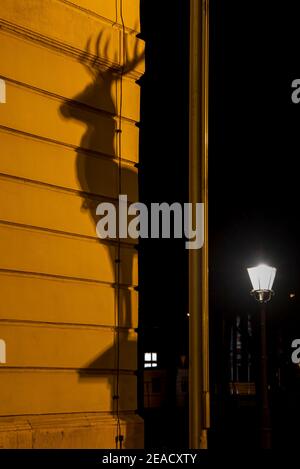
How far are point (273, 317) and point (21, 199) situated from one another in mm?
47428

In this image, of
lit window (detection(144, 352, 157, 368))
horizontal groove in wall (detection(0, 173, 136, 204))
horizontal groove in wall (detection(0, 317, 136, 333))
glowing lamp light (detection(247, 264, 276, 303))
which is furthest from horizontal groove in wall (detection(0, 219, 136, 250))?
lit window (detection(144, 352, 157, 368))

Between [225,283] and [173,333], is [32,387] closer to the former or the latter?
[225,283]

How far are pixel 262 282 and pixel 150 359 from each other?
1256 inches

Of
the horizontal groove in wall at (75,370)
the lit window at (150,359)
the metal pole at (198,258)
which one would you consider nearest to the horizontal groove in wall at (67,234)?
the horizontal groove in wall at (75,370)

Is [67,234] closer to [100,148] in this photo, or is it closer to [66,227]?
[66,227]

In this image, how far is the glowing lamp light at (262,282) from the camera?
58.9 feet

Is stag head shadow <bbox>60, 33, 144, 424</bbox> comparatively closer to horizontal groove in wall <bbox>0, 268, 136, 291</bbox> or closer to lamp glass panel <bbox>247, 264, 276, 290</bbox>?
horizontal groove in wall <bbox>0, 268, 136, 291</bbox>

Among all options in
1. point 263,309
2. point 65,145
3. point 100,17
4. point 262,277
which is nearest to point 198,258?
point 65,145

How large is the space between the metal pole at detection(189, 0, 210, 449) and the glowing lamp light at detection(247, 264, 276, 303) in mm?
10254

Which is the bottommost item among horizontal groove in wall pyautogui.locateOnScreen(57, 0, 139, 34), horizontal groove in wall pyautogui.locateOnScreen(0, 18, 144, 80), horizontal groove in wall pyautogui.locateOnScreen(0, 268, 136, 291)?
horizontal groove in wall pyautogui.locateOnScreen(0, 268, 136, 291)

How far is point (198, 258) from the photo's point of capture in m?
7.65

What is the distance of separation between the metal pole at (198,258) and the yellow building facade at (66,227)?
1818mm

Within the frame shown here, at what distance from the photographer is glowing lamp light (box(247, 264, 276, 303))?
17953 mm

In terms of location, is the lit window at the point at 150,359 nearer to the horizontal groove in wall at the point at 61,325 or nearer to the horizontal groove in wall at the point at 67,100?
the horizontal groove in wall at the point at 61,325
